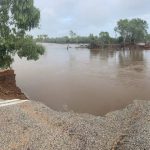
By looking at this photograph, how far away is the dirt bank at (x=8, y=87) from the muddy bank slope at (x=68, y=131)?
14.8 ft

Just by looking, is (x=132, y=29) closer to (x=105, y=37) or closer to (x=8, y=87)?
(x=105, y=37)

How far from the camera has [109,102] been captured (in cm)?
2055

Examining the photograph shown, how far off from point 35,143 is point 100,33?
341 feet

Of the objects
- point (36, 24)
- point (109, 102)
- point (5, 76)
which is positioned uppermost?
point (36, 24)

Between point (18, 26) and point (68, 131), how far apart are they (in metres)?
11.0

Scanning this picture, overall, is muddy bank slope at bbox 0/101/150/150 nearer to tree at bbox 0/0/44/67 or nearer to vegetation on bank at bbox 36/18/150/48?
tree at bbox 0/0/44/67

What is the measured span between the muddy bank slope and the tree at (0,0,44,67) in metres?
6.48

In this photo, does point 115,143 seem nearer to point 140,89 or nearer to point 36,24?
point 36,24

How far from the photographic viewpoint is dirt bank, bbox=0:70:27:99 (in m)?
19.2

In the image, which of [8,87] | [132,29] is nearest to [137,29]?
[132,29]

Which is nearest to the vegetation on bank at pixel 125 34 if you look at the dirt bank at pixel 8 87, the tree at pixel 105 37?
the tree at pixel 105 37

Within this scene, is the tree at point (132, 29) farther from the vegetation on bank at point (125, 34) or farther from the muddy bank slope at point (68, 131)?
the muddy bank slope at point (68, 131)

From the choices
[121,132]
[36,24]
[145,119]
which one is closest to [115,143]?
[121,132]

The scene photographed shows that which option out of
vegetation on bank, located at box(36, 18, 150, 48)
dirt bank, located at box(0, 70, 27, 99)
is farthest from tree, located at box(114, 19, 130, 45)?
dirt bank, located at box(0, 70, 27, 99)
